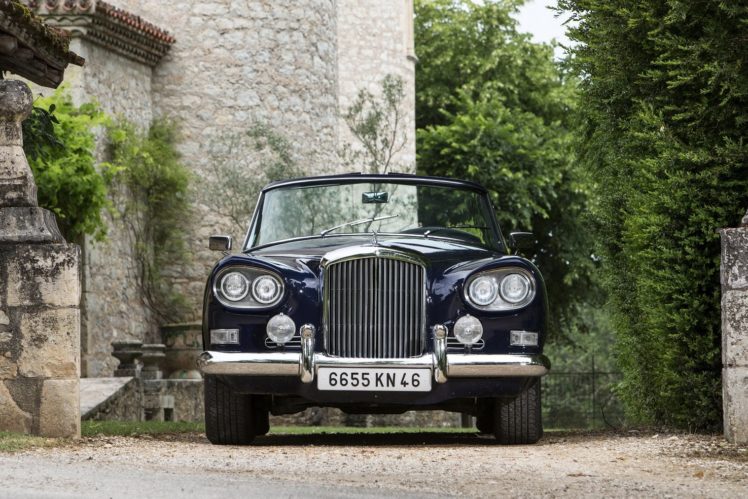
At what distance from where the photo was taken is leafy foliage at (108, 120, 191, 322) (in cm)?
2359

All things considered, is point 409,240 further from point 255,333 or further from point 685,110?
point 685,110

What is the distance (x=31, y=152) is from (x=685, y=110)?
22.2 feet

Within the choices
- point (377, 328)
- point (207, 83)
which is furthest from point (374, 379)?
point (207, 83)

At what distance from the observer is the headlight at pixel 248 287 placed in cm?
896

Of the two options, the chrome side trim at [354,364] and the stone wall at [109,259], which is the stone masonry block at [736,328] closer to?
the chrome side trim at [354,364]

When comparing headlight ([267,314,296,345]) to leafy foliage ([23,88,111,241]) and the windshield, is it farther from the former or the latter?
leafy foliage ([23,88,111,241])

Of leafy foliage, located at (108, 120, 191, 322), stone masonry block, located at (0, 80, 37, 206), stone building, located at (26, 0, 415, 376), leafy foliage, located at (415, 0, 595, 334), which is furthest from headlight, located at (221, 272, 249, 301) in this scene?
leafy foliage, located at (415, 0, 595, 334)

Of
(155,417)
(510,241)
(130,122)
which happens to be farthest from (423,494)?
(130,122)

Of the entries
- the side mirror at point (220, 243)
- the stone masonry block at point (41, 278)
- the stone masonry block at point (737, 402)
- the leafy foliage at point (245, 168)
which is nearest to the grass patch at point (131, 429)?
the stone masonry block at point (41, 278)

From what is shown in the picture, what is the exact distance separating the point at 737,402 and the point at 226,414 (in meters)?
3.26

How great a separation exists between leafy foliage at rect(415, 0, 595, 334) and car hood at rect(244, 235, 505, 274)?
20.9 meters

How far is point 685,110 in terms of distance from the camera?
10.2 metres

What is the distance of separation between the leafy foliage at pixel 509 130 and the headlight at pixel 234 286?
863 inches

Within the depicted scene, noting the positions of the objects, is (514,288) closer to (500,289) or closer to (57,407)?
(500,289)
